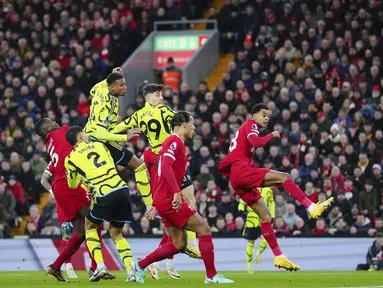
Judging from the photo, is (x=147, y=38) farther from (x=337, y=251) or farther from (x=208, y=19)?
(x=337, y=251)

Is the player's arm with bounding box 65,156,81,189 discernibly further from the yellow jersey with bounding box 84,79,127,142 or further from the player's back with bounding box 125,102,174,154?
the player's back with bounding box 125,102,174,154

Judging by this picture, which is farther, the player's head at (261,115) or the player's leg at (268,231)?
the player's head at (261,115)

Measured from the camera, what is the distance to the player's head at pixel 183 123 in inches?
626

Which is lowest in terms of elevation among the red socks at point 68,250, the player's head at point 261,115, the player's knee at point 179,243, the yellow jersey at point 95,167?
the red socks at point 68,250

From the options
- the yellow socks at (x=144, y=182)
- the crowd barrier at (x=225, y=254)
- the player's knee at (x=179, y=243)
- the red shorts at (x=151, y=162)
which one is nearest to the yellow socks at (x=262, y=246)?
the crowd barrier at (x=225, y=254)

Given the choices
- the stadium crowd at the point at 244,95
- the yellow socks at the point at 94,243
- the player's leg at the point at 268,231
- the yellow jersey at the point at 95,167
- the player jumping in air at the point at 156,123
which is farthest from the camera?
the stadium crowd at the point at 244,95

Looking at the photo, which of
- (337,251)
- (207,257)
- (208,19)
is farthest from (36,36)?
(207,257)

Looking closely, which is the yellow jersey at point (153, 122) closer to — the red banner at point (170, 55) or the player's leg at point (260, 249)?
the player's leg at point (260, 249)

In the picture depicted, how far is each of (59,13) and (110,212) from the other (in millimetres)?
19629

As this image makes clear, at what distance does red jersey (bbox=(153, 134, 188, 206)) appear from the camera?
15.7m

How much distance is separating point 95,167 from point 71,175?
62 centimetres

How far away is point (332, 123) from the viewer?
91.5 ft

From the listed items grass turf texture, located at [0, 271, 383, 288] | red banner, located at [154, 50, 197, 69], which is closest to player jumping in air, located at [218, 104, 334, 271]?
grass turf texture, located at [0, 271, 383, 288]

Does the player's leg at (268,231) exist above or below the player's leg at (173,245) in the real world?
below
